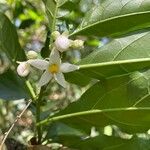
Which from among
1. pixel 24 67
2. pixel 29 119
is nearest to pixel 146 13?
pixel 24 67

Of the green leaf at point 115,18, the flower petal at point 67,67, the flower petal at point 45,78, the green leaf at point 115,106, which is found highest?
the green leaf at point 115,18

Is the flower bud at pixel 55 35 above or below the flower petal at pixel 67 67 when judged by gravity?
above

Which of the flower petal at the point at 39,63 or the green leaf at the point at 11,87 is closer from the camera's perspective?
the flower petal at the point at 39,63

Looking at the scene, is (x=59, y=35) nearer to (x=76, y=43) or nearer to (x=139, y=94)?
(x=76, y=43)

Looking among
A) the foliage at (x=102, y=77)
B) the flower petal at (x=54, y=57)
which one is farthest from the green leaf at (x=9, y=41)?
the flower petal at (x=54, y=57)

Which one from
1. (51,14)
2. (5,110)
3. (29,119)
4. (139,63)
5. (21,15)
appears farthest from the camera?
(5,110)

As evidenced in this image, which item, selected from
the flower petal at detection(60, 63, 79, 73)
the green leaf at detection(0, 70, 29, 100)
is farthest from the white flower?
the green leaf at detection(0, 70, 29, 100)

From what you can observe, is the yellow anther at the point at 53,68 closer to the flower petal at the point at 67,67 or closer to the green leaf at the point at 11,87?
the flower petal at the point at 67,67
